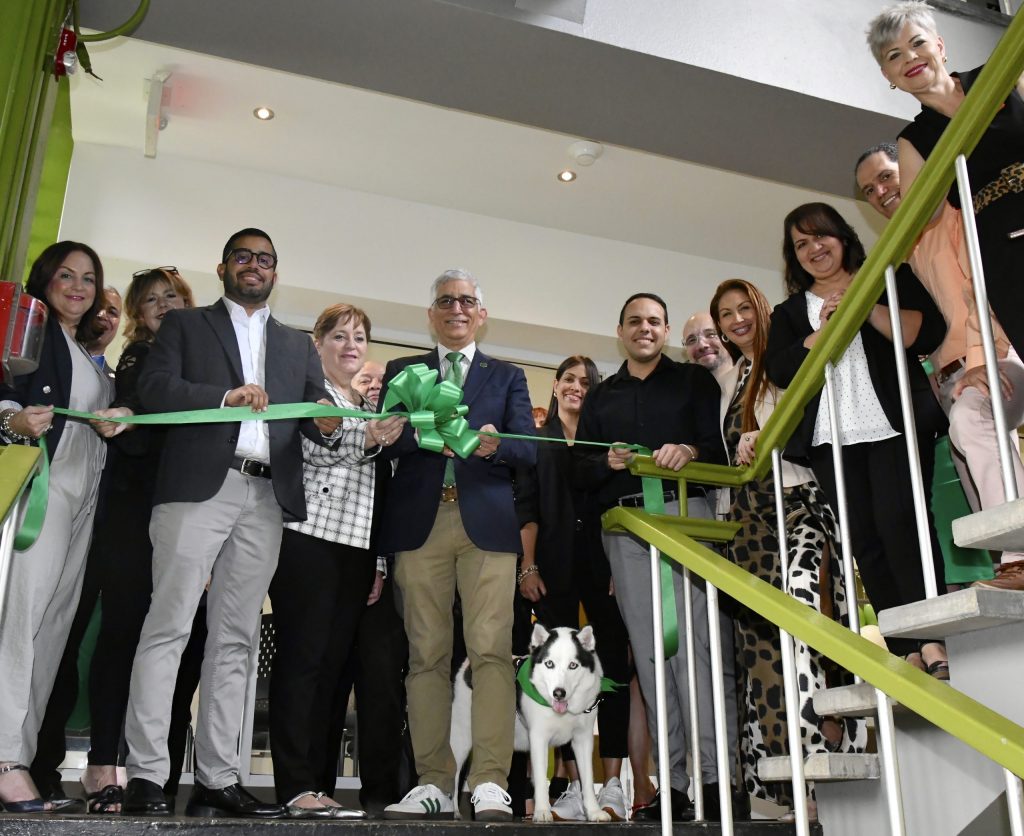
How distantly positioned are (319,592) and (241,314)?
90 cm

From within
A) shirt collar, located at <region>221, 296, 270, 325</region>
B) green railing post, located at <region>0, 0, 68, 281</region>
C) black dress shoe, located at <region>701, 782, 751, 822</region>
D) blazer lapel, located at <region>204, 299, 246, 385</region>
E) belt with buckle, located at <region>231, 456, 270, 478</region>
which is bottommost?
black dress shoe, located at <region>701, 782, 751, 822</region>

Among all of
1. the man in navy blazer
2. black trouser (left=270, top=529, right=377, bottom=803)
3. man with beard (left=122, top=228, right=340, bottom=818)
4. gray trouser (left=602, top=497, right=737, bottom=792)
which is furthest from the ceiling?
black trouser (left=270, top=529, right=377, bottom=803)

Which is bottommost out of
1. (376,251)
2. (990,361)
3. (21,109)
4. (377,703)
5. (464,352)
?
(377,703)

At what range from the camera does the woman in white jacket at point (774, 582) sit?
2756 millimetres

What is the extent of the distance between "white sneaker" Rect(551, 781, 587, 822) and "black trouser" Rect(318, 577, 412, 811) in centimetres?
53

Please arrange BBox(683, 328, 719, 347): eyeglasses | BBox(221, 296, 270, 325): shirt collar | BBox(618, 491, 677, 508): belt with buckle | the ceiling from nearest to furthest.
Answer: BBox(221, 296, 270, 325): shirt collar < BBox(618, 491, 677, 508): belt with buckle < the ceiling < BBox(683, 328, 719, 347): eyeglasses

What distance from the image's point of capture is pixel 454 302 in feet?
11.6


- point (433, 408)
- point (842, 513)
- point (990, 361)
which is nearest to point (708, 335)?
point (433, 408)

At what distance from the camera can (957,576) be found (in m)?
2.62

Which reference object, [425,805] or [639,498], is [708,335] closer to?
[639,498]

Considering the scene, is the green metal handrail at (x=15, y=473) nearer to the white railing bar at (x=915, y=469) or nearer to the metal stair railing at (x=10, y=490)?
the metal stair railing at (x=10, y=490)

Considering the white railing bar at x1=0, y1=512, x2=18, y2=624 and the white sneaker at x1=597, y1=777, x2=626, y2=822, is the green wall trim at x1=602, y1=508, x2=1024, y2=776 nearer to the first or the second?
the white sneaker at x1=597, y1=777, x2=626, y2=822

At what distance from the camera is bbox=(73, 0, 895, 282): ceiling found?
3.71 meters

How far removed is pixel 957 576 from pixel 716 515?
0.93 metres
